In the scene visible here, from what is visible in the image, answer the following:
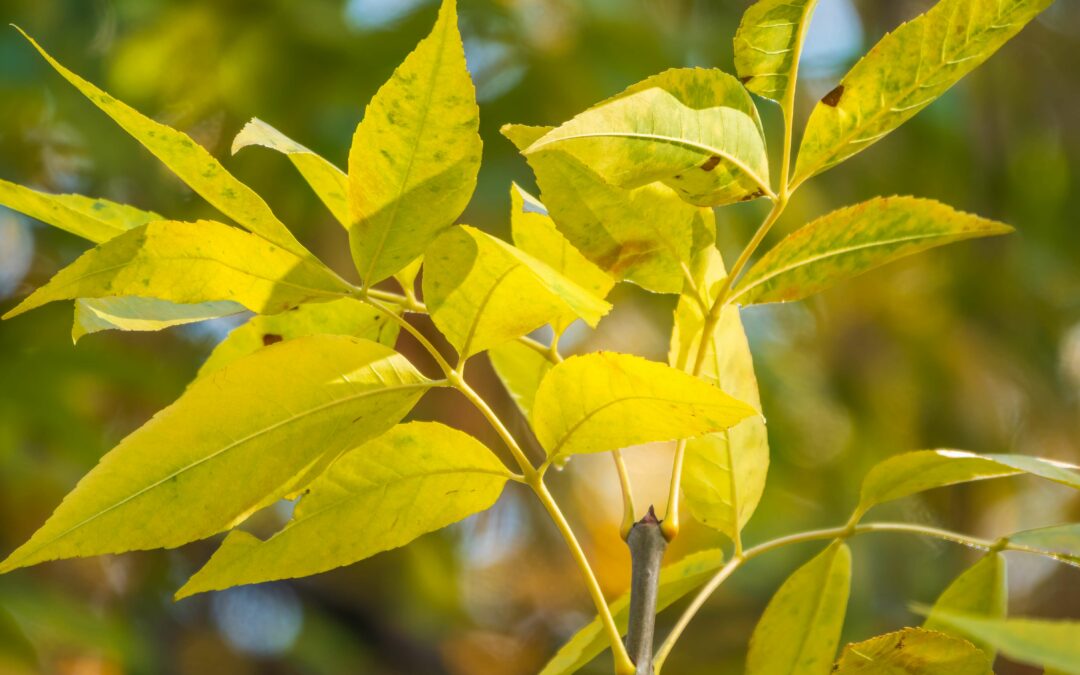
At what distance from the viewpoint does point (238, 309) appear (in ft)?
0.97

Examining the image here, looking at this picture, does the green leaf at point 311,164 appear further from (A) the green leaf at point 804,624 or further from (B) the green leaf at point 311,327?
(A) the green leaf at point 804,624

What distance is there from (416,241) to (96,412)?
5.52 ft

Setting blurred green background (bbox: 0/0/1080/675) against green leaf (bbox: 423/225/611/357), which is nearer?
green leaf (bbox: 423/225/611/357)

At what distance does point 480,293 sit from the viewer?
255 millimetres

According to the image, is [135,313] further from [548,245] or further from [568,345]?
[568,345]

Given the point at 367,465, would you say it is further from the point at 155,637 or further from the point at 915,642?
the point at 155,637

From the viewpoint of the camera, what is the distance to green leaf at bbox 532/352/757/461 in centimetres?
23

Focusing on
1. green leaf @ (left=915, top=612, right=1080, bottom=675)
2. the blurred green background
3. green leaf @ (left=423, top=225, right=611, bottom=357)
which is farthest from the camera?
the blurred green background

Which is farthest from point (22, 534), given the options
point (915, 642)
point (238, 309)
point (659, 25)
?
point (915, 642)

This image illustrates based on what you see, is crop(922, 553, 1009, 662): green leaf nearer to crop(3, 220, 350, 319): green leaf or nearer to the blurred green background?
crop(3, 220, 350, 319): green leaf

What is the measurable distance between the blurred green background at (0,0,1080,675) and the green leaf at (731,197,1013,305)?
0.99 meters

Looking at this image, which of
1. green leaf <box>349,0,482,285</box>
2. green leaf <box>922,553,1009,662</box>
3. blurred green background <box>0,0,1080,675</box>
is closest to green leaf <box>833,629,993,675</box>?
green leaf <box>922,553,1009,662</box>

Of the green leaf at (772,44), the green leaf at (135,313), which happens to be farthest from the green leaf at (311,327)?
the green leaf at (772,44)

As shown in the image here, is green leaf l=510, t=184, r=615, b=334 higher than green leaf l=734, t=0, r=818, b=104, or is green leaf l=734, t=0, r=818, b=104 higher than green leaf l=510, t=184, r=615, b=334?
green leaf l=734, t=0, r=818, b=104
